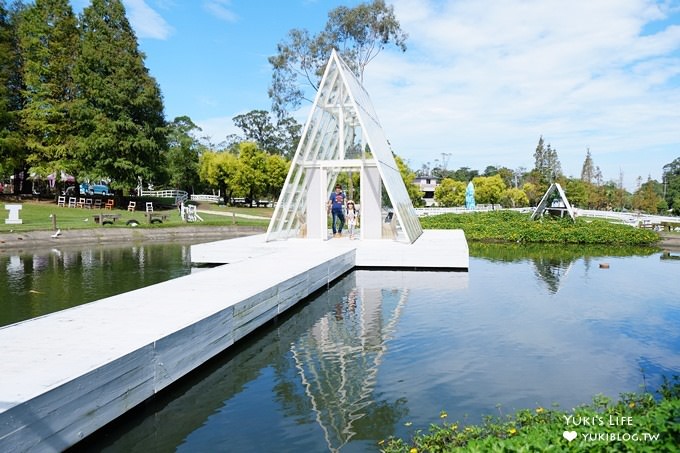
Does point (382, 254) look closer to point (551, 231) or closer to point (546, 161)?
point (551, 231)

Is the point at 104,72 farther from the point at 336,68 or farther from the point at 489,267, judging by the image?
the point at 489,267

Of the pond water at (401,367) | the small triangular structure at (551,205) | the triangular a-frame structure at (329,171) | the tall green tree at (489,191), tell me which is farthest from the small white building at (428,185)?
the pond water at (401,367)

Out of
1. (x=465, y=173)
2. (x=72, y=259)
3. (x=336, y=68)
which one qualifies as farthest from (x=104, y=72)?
(x=465, y=173)

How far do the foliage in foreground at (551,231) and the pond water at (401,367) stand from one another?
45.1 ft

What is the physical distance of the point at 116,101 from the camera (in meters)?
38.1

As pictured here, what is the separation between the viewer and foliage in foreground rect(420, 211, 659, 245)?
82.2ft

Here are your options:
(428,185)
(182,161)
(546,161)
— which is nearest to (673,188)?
(546,161)

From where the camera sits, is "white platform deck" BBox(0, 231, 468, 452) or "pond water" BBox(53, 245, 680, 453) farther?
"pond water" BBox(53, 245, 680, 453)

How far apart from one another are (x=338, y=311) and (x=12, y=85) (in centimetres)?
4294

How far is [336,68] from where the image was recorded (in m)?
17.4

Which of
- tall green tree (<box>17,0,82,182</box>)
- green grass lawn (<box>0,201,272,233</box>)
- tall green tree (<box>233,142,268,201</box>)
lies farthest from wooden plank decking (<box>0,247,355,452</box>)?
tall green tree (<box>233,142,268,201</box>)

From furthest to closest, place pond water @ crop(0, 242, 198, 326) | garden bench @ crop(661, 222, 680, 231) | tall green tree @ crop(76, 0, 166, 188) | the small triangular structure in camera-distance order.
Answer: tall green tree @ crop(76, 0, 166, 188)
the small triangular structure
garden bench @ crop(661, 222, 680, 231)
pond water @ crop(0, 242, 198, 326)

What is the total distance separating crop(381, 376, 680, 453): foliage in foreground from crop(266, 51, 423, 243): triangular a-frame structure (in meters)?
12.1

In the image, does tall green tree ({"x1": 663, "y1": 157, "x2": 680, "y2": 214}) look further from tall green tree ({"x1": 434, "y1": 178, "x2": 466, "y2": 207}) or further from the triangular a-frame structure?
the triangular a-frame structure
